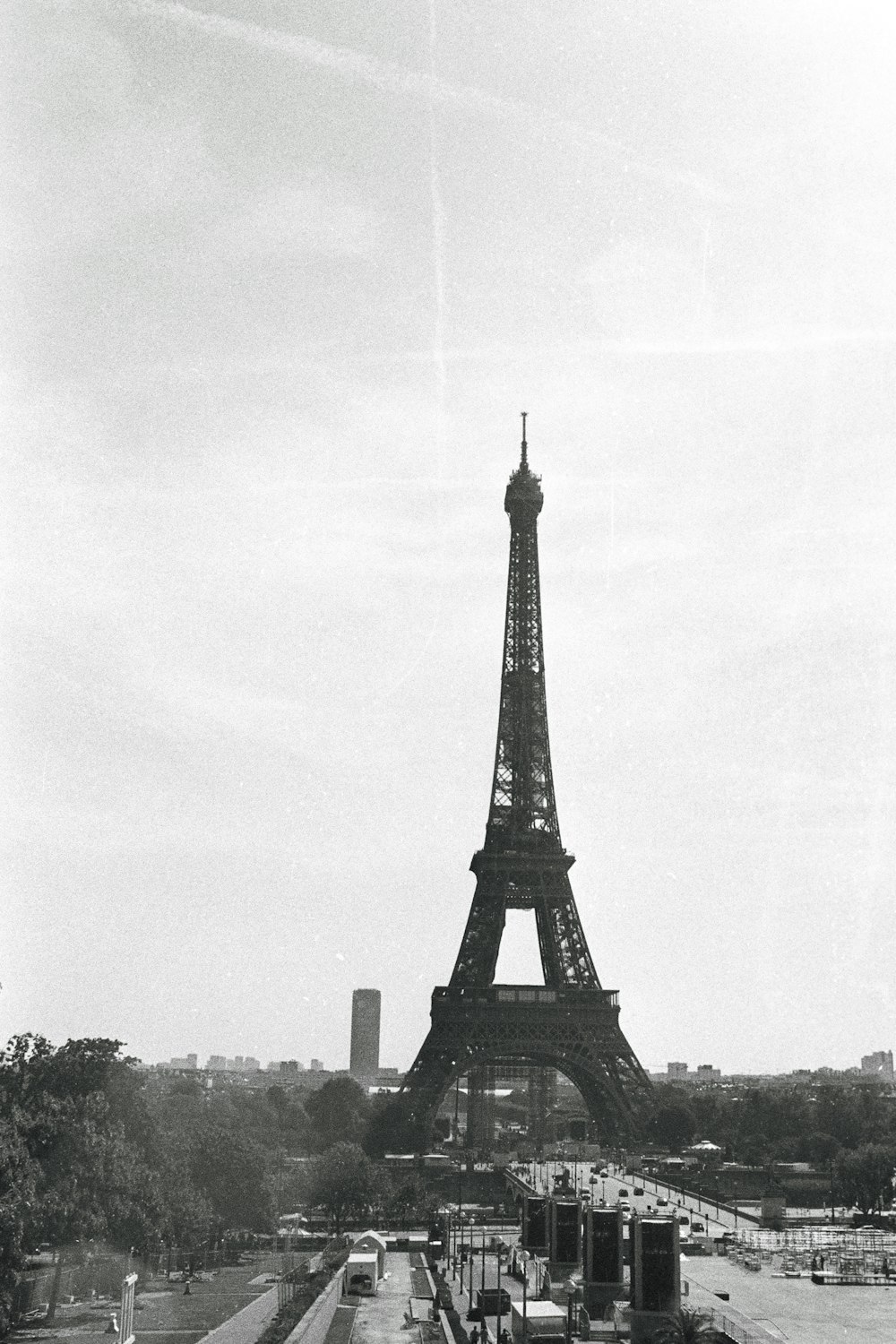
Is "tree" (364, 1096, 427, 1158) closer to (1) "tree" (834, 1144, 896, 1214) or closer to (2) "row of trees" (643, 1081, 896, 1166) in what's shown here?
(2) "row of trees" (643, 1081, 896, 1166)

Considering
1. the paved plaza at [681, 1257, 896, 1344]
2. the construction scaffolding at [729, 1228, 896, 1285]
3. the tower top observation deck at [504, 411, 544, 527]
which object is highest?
the tower top observation deck at [504, 411, 544, 527]

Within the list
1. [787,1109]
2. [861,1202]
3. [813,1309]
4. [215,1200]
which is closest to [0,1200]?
[215,1200]

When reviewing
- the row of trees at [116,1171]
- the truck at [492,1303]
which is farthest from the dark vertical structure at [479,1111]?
the truck at [492,1303]

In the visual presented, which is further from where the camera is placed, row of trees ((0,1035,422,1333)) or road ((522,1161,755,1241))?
road ((522,1161,755,1241))

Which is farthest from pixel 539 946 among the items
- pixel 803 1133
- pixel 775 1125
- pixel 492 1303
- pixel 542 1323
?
pixel 542 1323

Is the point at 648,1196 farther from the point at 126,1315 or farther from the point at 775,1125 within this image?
the point at 775,1125

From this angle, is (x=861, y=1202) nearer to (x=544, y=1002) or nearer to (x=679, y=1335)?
(x=544, y=1002)

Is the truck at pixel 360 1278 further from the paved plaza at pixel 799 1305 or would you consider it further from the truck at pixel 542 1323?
the paved plaza at pixel 799 1305

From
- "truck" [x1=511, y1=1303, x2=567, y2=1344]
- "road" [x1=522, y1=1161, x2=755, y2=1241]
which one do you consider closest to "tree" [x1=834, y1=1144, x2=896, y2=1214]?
"road" [x1=522, y1=1161, x2=755, y2=1241]
